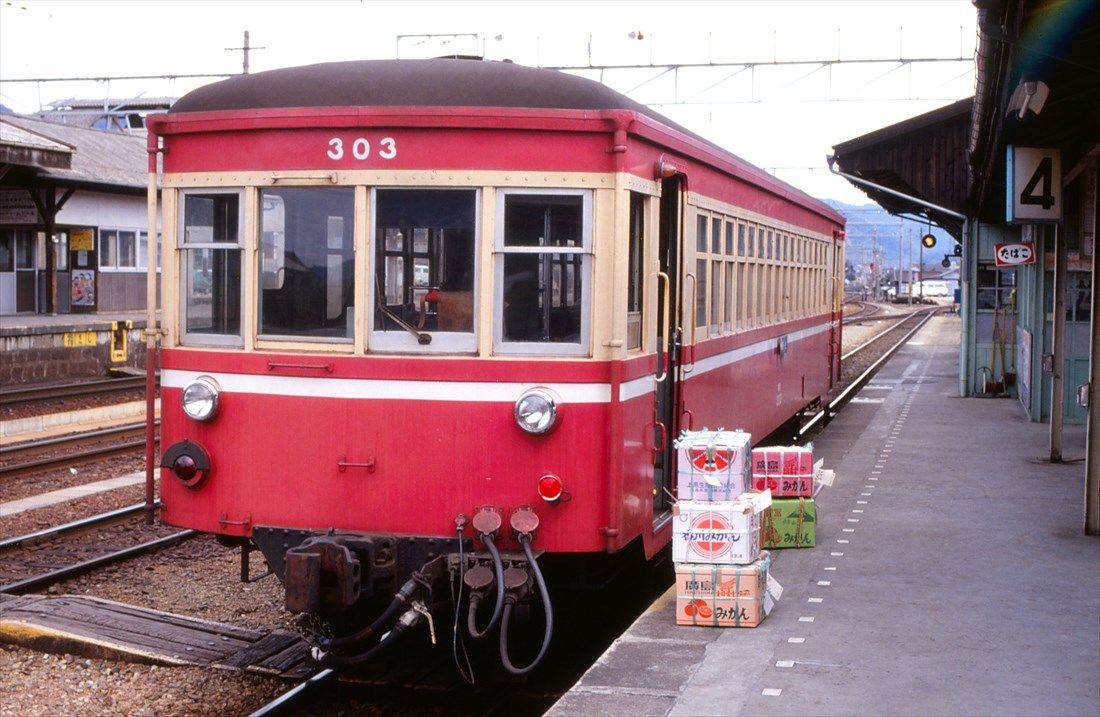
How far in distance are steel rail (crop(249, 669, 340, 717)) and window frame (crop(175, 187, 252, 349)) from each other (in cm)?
168

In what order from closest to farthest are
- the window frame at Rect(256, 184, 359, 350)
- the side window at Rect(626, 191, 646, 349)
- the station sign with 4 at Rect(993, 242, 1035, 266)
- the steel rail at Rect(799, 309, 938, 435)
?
the window frame at Rect(256, 184, 359, 350) → the side window at Rect(626, 191, 646, 349) → the station sign with 4 at Rect(993, 242, 1035, 266) → the steel rail at Rect(799, 309, 938, 435)

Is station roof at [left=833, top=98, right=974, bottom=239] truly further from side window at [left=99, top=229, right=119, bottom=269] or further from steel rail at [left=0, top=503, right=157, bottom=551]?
side window at [left=99, top=229, right=119, bottom=269]

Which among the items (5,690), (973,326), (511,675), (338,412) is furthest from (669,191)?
(973,326)

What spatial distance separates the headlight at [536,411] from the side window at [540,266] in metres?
0.23

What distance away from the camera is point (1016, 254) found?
53.8 feet

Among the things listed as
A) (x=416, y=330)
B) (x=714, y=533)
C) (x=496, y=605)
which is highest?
(x=416, y=330)

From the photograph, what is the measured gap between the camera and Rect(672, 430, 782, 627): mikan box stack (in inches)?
276

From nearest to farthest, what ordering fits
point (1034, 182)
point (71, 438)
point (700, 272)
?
point (700, 272)
point (1034, 182)
point (71, 438)

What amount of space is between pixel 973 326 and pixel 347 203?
17.4 metres

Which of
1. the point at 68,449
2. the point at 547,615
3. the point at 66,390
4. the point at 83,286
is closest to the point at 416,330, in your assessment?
the point at 547,615

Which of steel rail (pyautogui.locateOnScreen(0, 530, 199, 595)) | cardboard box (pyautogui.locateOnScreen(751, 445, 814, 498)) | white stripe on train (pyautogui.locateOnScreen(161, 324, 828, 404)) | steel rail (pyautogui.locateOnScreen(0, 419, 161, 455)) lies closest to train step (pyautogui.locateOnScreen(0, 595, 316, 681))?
steel rail (pyautogui.locateOnScreen(0, 530, 199, 595))

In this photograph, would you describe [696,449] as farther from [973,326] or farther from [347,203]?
[973,326]

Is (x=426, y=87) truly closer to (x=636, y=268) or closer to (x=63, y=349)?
(x=636, y=268)

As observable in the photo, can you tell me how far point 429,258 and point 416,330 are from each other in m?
0.34
